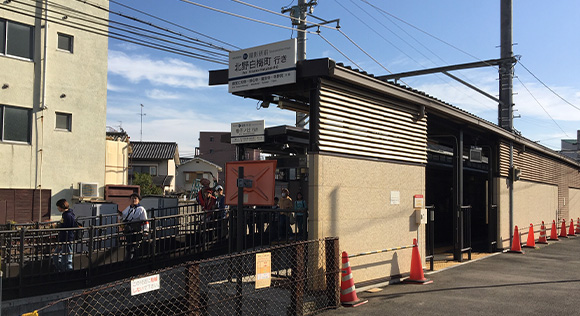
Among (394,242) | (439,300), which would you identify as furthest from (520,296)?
(394,242)

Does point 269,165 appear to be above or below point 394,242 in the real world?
above

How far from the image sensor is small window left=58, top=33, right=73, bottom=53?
65.1ft

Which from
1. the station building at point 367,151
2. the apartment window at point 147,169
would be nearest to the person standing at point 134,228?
the station building at point 367,151

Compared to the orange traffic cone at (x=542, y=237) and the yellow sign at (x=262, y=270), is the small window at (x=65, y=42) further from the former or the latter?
the orange traffic cone at (x=542, y=237)

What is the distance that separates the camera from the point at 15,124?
18.4 meters

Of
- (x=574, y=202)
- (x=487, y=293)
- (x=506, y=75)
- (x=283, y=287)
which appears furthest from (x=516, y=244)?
(x=574, y=202)

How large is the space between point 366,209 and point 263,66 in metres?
3.23

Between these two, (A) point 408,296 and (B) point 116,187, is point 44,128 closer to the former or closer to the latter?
(B) point 116,187

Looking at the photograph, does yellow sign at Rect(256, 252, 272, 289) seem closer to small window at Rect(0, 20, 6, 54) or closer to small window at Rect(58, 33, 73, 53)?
small window at Rect(0, 20, 6, 54)

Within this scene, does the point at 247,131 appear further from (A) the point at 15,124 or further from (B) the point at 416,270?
(A) the point at 15,124

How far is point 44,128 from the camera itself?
19047 millimetres

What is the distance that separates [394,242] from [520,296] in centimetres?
247

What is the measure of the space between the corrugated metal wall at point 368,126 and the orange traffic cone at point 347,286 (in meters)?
1.88

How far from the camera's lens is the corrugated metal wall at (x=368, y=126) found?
27.5 feet
